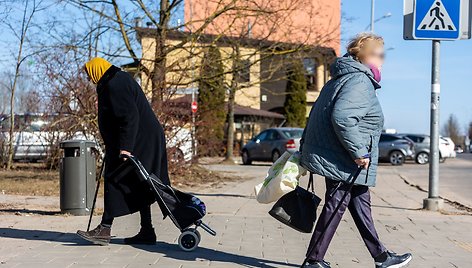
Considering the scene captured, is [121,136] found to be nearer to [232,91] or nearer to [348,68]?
[348,68]

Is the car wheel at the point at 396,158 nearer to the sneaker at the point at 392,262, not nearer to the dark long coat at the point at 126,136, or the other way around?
the dark long coat at the point at 126,136

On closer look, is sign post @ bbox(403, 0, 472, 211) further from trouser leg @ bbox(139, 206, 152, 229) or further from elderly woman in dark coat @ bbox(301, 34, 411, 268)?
trouser leg @ bbox(139, 206, 152, 229)

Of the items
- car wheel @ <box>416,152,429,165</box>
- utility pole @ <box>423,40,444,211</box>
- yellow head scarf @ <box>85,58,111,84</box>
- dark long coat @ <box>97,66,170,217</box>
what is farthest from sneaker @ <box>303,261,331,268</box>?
car wheel @ <box>416,152,429,165</box>

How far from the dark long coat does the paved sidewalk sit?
496 mm

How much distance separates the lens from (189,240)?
6656 mm

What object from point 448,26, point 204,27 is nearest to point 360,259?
point 448,26

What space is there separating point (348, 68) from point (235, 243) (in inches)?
103

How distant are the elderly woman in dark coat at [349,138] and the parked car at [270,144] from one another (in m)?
20.3

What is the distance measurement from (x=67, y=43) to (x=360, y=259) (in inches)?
410

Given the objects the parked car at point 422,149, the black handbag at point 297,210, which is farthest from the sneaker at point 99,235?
the parked car at point 422,149

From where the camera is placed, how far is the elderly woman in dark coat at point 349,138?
536cm

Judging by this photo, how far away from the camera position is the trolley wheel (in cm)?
664

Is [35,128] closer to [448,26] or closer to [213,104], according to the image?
[213,104]

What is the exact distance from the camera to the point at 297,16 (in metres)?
16.7
